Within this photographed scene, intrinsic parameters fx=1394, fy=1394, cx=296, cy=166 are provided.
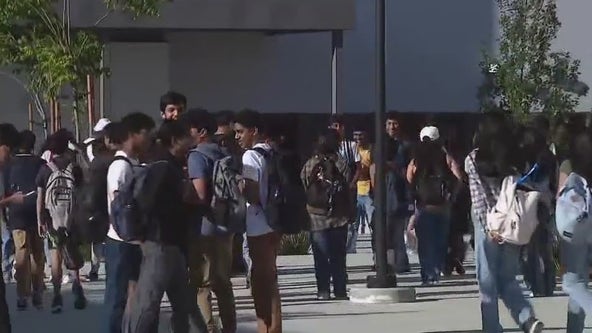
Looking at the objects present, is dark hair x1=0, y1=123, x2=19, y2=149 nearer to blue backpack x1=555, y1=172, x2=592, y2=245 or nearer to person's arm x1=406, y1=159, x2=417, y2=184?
person's arm x1=406, y1=159, x2=417, y2=184

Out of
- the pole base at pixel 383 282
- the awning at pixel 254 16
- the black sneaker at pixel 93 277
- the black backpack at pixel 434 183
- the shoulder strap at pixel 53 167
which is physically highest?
the awning at pixel 254 16

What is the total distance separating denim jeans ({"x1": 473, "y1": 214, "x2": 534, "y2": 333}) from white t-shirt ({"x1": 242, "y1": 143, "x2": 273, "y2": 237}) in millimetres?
1550

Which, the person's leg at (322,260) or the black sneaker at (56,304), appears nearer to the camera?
the black sneaker at (56,304)

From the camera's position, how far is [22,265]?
44.1 feet

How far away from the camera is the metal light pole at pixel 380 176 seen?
13.7 meters

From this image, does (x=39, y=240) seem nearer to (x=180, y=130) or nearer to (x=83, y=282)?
(x=83, y=282)

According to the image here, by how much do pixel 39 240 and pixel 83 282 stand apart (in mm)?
2406

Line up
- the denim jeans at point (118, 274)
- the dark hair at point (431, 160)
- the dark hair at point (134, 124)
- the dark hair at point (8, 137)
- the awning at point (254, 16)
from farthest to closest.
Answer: the awning at point (254, 16) < the dark hair at point (431, 160) < the dark hair at point (8, 137) < the denim jeans at point (118, 274) < the dark hair at point (134, 124)

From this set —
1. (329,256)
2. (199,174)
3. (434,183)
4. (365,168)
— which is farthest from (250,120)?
(365,168)

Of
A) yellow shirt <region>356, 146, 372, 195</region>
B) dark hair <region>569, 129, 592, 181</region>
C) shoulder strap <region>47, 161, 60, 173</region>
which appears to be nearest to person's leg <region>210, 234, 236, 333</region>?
dark hair <region>569, 129, 592, 181</region>

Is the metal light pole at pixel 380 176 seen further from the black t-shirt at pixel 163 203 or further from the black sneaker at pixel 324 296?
the black t-shirt at pixel 163 203

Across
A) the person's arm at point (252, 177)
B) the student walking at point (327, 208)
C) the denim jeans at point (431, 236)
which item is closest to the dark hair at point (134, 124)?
the person's arm at point (252, 177)

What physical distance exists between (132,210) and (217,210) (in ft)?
4.09

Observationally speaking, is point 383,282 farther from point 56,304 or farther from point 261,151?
point 261,151
